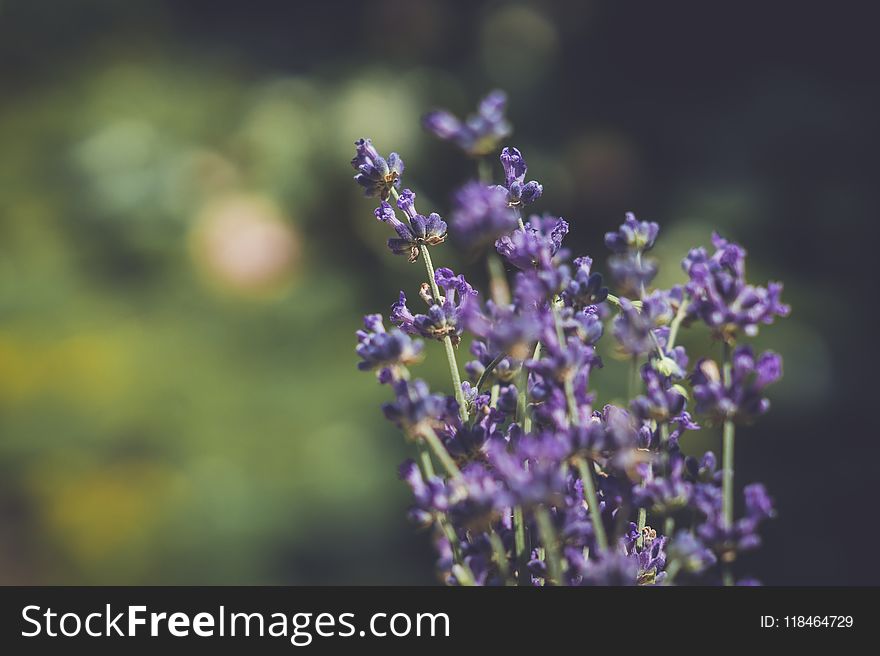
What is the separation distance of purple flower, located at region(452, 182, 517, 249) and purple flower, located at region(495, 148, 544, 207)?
96 millimetres

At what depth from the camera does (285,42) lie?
305 cm

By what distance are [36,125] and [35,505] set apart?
1.28 metres

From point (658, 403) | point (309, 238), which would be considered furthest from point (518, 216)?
point (309, 238)

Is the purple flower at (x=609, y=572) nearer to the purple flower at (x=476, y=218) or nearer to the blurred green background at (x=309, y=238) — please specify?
the purple flower at (x=476, y=218)

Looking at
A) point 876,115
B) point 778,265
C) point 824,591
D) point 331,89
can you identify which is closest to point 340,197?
point 331,89

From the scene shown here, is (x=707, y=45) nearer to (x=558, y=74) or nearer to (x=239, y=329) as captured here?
(x=558, y=74)

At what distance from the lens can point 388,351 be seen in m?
0.47

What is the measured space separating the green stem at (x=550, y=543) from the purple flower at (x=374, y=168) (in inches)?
8.0

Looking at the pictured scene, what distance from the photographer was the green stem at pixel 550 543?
0.40 m

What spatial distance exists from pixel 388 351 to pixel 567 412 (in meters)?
0.09

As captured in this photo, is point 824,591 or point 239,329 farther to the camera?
point 239,329

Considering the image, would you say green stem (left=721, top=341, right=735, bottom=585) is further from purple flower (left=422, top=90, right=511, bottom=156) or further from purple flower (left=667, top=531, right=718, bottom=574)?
purple flower (left=422, top=90, right=511, bottom=156)

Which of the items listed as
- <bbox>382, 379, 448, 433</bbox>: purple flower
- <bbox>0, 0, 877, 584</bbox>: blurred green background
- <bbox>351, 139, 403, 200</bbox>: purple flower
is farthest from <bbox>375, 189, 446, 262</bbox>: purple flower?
<bbox>0, 0, 877, 584</bbox>: blurred green background

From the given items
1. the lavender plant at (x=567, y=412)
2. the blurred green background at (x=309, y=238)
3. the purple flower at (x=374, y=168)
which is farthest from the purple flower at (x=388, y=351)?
the blurred green background at (x=309, y=238)
